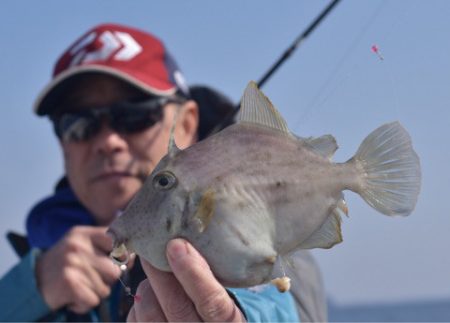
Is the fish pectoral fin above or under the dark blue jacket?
above

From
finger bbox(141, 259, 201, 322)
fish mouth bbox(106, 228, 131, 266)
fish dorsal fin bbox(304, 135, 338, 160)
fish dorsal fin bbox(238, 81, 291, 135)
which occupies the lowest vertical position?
finger bbox(141, 259, 201, 322)

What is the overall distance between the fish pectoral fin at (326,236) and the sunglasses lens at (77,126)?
10.0ft

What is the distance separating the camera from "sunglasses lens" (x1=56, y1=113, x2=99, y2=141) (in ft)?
14.8

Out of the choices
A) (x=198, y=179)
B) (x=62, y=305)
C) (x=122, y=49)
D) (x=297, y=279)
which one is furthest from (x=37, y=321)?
(x=198, y=179)

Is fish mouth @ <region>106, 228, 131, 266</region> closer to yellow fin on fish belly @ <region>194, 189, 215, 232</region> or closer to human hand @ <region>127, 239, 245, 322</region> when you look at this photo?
human hand @ <region>127, 239, 245, 322</region>

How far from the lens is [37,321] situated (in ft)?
14.4

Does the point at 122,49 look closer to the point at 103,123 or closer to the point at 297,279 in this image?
the point at 103,123

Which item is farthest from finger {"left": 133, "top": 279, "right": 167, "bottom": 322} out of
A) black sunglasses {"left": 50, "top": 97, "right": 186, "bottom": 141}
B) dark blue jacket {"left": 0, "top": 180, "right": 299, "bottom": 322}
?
black sunglasses {"left": 50, "top": 97, "right": 186, "bottom": 141}

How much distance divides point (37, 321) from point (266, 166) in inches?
127

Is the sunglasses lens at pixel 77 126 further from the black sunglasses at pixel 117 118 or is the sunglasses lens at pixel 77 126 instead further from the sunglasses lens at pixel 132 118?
the sunglasses lens at pixel 132 118

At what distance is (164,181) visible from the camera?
1.67 m

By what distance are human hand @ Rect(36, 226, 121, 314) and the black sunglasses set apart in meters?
0.77

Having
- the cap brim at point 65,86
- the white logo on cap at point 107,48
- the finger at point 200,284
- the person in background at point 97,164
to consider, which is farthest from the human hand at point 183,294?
the white logo on cap at point 107,48

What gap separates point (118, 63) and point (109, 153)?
86cm
